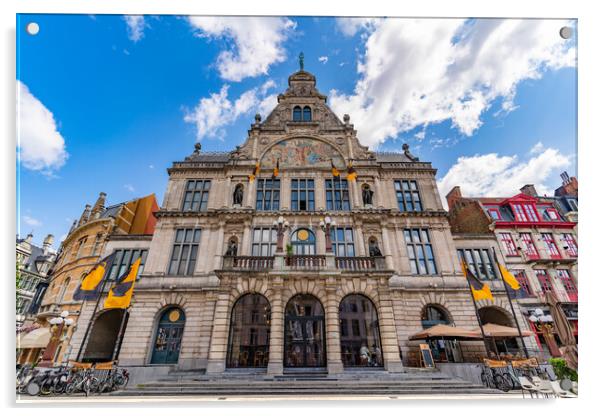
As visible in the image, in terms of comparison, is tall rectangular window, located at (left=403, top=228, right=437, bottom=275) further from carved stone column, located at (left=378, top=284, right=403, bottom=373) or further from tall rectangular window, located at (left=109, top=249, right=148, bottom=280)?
tall rectangular window, located at (left=109, top=249, right=148, bottom=280)

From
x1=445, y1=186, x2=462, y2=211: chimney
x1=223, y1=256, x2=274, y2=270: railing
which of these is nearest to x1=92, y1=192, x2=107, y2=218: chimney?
x1=223, y1=256, x2=274, y2=270: railing

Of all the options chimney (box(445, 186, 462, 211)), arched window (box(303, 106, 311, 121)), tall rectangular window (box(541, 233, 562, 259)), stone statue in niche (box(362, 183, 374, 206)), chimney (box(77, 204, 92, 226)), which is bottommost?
tall rectangular window (box(541, 233, 562, 259))

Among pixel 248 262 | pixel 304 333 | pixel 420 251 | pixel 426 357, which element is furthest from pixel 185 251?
pixel 420 251

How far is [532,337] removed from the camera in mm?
16578

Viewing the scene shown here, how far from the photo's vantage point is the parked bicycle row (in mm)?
7668

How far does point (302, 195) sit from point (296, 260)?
20.5ft

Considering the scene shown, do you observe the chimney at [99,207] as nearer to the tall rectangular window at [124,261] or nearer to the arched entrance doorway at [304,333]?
the tall rectangular window at [124,261]

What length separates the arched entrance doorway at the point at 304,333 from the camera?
13859 mm

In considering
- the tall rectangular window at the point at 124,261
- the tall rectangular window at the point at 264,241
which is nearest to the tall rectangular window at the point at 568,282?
the tall rectangular window at the point at 264,241

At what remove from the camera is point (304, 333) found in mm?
14375

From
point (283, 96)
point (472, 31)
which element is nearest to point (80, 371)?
point (472, 31)

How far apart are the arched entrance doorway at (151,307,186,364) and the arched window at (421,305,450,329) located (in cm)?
1500
